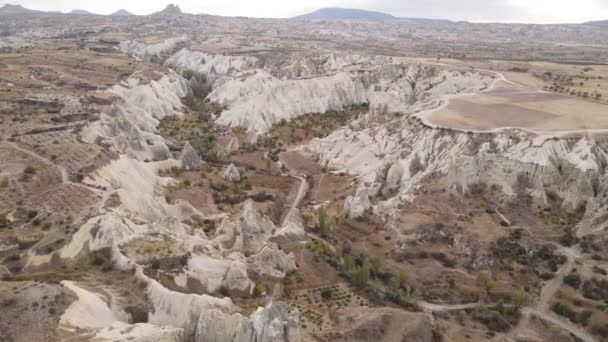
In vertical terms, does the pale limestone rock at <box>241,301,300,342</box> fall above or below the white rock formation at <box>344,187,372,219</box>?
above

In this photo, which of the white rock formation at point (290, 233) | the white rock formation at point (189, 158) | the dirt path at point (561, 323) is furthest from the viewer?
the white rock formation at point (189, 158)

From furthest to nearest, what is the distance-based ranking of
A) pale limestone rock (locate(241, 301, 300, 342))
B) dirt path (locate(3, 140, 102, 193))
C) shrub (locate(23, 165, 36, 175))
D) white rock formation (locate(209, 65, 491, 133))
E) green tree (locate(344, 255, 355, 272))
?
white rock formation (locate(209, 65, 491, 133)) < shrub (locate(23, 165, 36, 175)) < green tree (locate(344, 255, 355, 272)) < dirt path (locate(3, 140, 102, 193)) < pale limestone rock (locate(241, 301, 300, 342))

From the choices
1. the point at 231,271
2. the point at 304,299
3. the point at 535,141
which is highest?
the point at 535,141

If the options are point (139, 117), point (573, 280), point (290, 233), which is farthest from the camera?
point (139, 117)

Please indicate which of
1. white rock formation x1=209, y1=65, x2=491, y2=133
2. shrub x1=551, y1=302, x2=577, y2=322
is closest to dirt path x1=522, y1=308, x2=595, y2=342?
shrub x1=551, y1=302, x2=577, y2=322

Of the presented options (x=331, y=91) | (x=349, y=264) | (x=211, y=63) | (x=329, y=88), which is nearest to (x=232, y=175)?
(x=349, y=264)

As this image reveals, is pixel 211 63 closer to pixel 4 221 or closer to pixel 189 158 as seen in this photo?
pixel 189 158

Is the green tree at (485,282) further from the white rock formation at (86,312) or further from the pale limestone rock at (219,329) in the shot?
the white rock formation at (86,312)

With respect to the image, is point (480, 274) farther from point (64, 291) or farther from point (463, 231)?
point (64, 291)

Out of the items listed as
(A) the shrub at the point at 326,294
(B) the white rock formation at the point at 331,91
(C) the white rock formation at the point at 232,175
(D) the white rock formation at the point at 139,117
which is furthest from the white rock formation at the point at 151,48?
(A) the shrub at the point at 326,294

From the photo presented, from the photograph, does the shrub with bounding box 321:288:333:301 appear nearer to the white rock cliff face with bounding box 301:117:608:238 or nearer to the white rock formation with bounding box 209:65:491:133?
the white rock cliff face with bounding box 301:117:608:238

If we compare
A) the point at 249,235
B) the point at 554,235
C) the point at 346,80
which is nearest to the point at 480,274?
the point at 554,235
